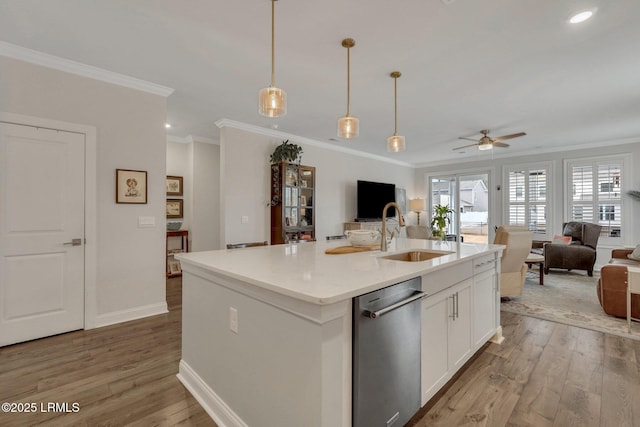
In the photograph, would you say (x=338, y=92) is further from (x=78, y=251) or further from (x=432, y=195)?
(x=432, y=195)

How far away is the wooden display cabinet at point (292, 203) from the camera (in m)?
4.94

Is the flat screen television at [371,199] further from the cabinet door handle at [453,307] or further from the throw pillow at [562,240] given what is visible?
the cabinet door handle at [453,307]

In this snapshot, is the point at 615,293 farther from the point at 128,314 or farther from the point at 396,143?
the point at 128,314

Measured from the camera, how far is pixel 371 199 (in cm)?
698

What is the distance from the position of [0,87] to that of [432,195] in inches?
341

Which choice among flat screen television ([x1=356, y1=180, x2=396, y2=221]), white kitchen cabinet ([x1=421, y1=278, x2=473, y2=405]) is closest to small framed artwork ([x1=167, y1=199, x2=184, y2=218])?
Answer: flat screen television ([x1=356, y1=180, x2=396, y2=221])

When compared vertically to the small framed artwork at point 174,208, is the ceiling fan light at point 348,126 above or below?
above

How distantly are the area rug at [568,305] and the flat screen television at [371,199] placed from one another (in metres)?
3.26

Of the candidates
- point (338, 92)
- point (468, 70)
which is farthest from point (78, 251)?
point (468, 70)

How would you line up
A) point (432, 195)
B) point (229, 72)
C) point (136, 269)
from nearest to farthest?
point (229, 72) → point (136, 269) → point (432, 195)

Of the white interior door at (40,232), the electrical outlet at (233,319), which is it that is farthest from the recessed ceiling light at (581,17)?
the white interior door at (40,232)

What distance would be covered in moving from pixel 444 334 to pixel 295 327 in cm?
115

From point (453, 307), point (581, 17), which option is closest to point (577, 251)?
point (581, 17)

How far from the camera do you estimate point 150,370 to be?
2.20m
